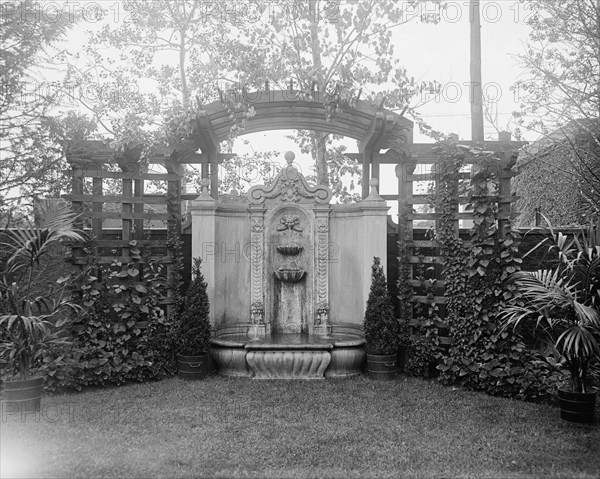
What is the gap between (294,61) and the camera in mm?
10180

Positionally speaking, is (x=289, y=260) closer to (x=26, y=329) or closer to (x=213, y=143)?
(x=213, y=143)

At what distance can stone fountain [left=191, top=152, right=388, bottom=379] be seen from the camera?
6785 mm

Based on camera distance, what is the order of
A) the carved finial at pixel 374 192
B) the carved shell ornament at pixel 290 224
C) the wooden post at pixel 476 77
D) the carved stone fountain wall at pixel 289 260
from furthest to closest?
the wooden post at pixel 476 77 → the carved shell ornament at pixel 290 224 → the carved stone fountain wall at pixel 289 260 → the carved finial at pixel 374 192

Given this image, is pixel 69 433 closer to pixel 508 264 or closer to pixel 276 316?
pixel 276 316

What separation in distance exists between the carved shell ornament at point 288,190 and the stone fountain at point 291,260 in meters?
0.01

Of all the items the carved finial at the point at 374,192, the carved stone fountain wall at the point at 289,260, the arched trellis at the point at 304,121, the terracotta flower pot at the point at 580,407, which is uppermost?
the arched trellis at the point at 304,121

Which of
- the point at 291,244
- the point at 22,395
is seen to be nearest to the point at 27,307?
the point at 22,395

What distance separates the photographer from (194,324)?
19.6ft

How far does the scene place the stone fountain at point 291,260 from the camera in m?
6.79

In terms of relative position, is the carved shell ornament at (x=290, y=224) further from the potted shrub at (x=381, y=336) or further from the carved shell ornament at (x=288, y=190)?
the potted shrub at (x=381, y=336)

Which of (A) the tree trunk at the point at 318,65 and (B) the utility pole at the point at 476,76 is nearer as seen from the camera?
(A) the tree trunk at the point at 318,65

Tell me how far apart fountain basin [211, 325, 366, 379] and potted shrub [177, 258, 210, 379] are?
0.27 m

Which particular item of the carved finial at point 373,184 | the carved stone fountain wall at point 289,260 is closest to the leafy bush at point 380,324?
the carved stone fountain wall at point 289,260

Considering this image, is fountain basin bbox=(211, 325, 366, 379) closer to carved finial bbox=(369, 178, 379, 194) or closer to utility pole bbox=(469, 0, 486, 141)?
carved finial bbox=(369, 178, 379, 194)
